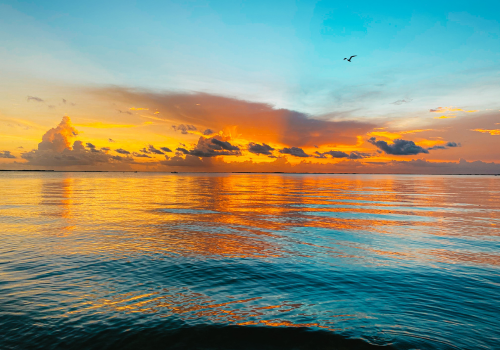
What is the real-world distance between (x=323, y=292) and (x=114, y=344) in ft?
32.0

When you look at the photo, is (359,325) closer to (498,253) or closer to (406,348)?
(406,348)

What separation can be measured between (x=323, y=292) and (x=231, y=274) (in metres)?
5.41

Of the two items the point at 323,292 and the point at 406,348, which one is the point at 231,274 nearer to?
the point at 323,292

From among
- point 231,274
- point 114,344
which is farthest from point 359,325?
point 114,344

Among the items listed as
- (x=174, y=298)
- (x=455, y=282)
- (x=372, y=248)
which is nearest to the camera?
(x=174, y=298)

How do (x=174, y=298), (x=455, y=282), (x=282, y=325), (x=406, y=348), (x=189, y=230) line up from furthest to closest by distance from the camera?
(x=189, y=230) < (x=455, y=282) < (x=174, y=298) < (x=282, y=325) < (x=406, y=348)

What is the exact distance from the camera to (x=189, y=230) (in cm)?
3184

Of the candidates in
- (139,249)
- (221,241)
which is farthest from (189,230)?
(139,249)

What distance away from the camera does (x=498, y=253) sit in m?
23.7

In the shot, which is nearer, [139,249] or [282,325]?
[282,325]

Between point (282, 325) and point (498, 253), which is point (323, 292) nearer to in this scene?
point (282, 325)

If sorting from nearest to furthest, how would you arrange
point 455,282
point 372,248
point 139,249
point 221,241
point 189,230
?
point 455,282 < point 139,249 < point 372,248 < point 221,241 < point 189,230

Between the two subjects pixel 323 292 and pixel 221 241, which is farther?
pixel 221 241

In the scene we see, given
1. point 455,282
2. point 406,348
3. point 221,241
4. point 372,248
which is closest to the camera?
point 406,348
